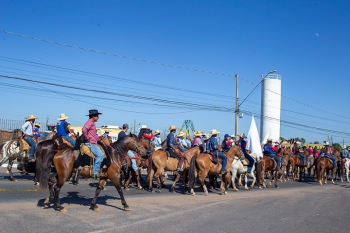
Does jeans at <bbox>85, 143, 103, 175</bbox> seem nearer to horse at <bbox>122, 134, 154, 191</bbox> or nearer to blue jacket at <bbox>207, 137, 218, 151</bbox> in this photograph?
horse at <bbox>122, 134, 154, 191</bbox>

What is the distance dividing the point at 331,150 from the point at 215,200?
15451mm

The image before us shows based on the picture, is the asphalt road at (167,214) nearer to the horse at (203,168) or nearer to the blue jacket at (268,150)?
the horse at (203,168)

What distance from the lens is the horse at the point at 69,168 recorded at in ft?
33.1

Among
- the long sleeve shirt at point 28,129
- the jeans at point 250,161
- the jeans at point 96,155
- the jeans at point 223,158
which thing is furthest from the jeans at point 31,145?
the jeans at point 250,161

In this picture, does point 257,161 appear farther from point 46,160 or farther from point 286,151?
point 46,160

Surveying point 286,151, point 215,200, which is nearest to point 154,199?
point 215,200

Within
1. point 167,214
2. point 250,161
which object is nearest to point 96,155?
point 167,214

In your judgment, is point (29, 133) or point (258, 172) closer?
point (29, 133)

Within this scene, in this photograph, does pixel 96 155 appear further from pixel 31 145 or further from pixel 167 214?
pixel 31 145

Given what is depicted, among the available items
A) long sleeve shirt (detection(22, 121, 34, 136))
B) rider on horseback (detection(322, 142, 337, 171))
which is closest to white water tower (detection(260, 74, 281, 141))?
rider on horseback (detection(322, 142, 337, 171))

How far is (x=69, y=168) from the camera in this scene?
33.4 feet

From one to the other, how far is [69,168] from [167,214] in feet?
10.1

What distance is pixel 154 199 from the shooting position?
1291 cm

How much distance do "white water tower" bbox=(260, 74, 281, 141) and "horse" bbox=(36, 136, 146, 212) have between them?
3937cm
